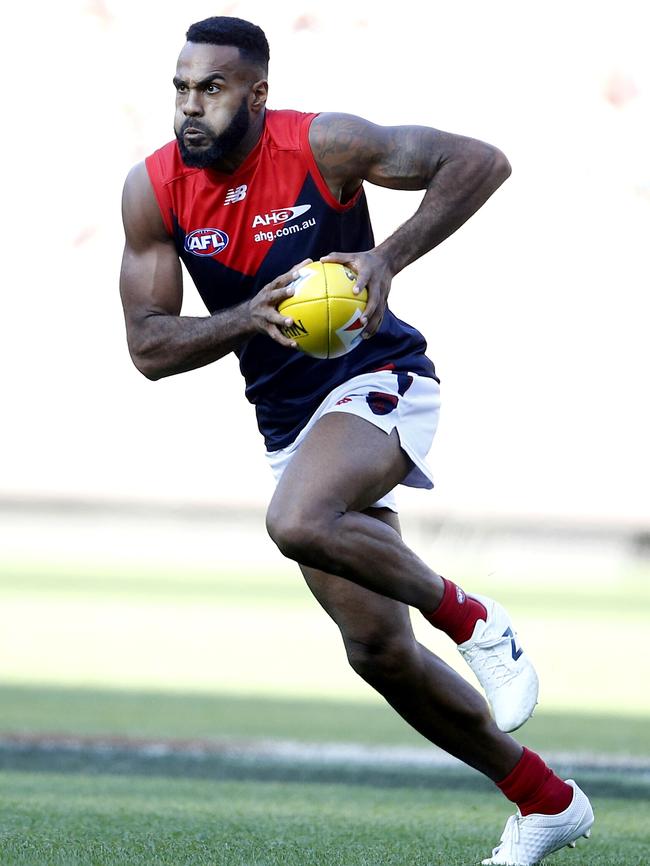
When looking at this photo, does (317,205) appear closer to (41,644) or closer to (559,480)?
(41,644)

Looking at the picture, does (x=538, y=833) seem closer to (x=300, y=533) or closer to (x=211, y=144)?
(x=300, y=533)

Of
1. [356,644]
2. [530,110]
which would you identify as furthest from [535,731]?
[530,110]

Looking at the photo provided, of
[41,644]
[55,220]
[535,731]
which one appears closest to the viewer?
[535,731]

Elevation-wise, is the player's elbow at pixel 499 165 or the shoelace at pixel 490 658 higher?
the player's elbow at pixel 499 165

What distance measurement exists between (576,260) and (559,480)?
6.49 meters

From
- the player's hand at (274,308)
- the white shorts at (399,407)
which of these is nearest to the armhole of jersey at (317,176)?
the player's hand at (274,308)

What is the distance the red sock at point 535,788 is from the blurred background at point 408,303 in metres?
34.8

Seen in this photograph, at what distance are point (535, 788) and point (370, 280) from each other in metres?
1.95

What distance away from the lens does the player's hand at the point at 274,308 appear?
5273 mm

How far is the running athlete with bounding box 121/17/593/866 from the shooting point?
5.39 meters

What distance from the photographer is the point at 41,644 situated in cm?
1714

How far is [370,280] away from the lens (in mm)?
5371

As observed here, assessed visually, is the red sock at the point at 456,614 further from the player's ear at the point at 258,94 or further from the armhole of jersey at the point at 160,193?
the player's ear at the point at 258,94

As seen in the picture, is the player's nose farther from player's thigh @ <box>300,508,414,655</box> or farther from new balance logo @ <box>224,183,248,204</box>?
player's thigh @ <box>300,508,414,655</box>
